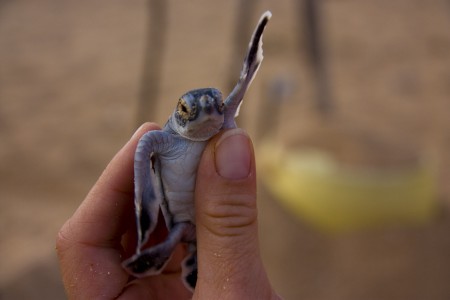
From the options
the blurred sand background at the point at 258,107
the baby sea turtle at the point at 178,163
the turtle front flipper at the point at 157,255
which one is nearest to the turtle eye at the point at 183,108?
the baby sea turtle at the point at 178,163

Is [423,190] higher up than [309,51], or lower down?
lower down

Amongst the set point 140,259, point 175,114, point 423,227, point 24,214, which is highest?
point 175,114

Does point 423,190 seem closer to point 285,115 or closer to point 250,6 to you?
point 250,6

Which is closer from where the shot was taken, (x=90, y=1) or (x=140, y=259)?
(x=140, y=259)

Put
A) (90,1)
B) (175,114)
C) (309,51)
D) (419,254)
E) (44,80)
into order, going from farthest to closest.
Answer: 1. (90,1)
2. (44,80)
3. (309,51)
4. (419,254)
5. (175,114)

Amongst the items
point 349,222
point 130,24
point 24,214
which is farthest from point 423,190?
point 130,24

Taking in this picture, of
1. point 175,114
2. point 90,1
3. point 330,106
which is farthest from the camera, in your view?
point 90,1

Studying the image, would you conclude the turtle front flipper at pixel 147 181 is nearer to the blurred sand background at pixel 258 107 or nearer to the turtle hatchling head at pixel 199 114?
the turtle hatchling head at pixel 199 114
